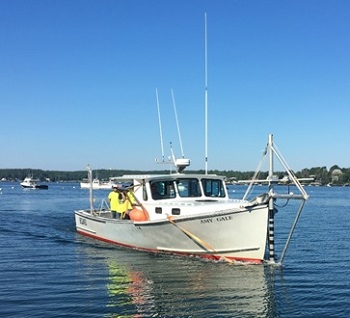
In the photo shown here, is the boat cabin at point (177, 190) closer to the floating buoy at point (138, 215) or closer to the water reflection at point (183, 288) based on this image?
the floating buoy at point (138, 215)

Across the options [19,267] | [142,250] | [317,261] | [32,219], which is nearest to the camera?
[19,267]

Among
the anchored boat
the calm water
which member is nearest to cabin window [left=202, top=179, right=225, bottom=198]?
the anchored boat

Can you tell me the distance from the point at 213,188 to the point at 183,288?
738 cm

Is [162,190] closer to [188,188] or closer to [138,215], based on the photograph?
[188,188]

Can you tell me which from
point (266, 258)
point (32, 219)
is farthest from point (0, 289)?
point (32, 219)

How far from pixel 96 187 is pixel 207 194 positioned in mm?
114352

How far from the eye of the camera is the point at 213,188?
20.6 meters

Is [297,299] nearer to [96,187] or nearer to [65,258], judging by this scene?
[65,258]

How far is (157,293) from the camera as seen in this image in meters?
13.1

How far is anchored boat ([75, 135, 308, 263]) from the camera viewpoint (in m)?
15.9

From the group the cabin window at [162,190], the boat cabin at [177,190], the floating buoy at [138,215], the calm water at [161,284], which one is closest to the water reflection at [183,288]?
the calm water at [161,284]

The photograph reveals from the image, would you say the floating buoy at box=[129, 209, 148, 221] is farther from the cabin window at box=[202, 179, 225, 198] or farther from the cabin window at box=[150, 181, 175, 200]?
the cabin window at box=[202, 179, 225, 198]

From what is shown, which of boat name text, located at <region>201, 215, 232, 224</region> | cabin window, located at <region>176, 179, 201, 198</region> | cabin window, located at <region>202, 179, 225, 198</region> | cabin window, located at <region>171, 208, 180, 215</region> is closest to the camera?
boat name text, located at <region>201, 215, 232, 224</region>

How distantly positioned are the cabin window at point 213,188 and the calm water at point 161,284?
11.1ft
